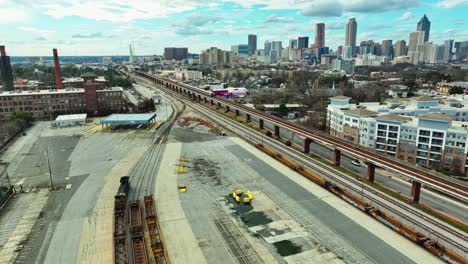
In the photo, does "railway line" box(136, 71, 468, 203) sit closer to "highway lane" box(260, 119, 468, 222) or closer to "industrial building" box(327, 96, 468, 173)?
"highway lane" box(260, 119, 468, 222)

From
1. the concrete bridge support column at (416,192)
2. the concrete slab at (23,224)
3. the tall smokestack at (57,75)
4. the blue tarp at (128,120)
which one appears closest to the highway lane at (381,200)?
the concrete bridge support column at (416,192)

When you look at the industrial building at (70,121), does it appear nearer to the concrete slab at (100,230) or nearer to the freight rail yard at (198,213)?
the freight rail yard at (198,213)

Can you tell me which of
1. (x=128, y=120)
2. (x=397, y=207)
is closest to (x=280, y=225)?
(x=397, y=207)

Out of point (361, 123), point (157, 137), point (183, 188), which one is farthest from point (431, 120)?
point (157, 137)

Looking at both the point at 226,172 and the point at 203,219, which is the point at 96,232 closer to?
the point at 203,219

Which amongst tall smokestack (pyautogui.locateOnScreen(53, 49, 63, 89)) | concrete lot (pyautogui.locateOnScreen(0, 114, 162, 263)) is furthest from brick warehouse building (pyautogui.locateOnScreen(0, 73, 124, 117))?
tall smokestack (pyautogui.locateOnScreen(53, 49, 63, 89))

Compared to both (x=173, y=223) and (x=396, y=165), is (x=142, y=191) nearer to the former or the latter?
(x=173, y=223)
